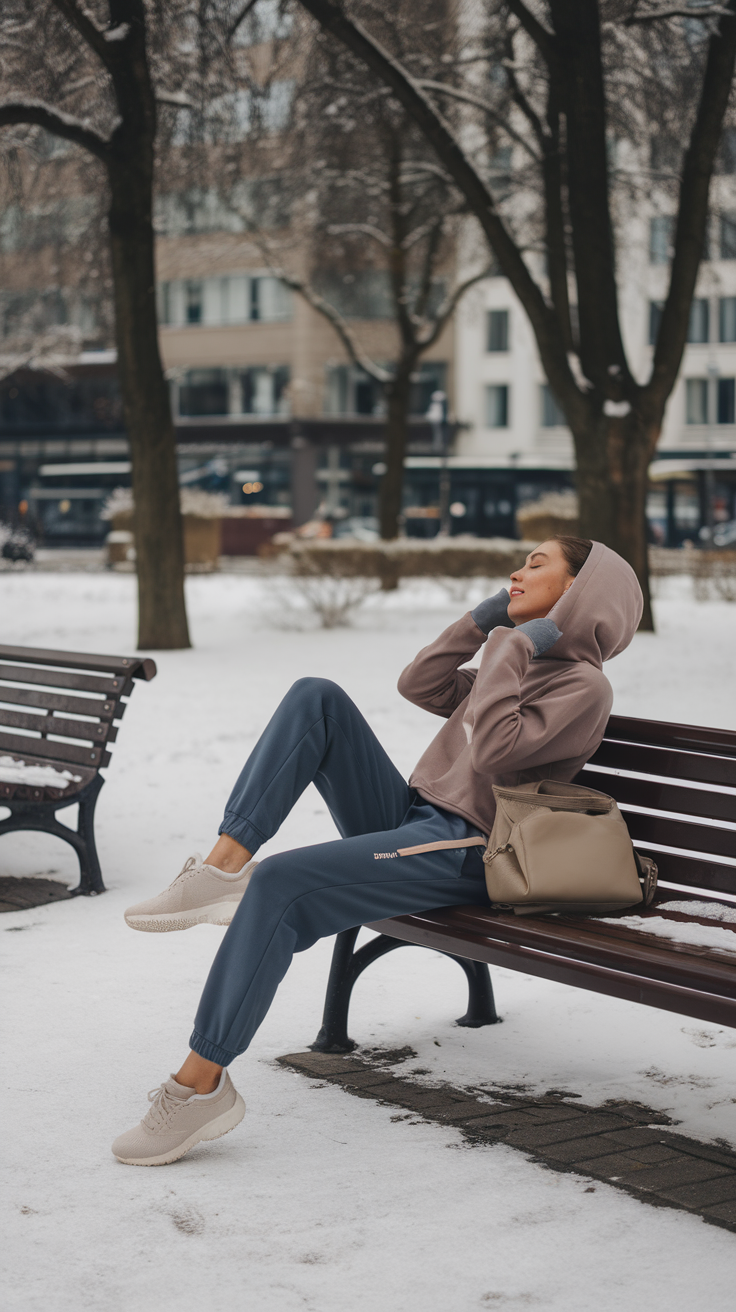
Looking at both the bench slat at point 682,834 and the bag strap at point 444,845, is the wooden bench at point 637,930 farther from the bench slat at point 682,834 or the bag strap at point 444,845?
the bag strap at point 444,845

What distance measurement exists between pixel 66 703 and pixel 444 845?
2655mm

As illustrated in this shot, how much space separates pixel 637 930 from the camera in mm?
3383

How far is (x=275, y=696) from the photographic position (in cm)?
1123

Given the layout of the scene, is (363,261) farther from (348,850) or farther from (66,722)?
(348,850)

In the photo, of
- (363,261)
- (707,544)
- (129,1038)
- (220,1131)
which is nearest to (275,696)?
(129,1038)

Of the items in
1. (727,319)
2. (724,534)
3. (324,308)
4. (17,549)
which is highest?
(727,319)

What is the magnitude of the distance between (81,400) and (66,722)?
199ft

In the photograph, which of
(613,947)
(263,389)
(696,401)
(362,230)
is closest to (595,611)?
(613,947)

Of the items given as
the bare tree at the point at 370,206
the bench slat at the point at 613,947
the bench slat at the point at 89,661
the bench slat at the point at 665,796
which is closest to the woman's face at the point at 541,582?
the bench slat at the point at 665,796

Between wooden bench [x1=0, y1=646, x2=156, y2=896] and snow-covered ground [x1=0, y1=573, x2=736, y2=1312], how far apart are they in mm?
320

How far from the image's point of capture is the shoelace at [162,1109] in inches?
125

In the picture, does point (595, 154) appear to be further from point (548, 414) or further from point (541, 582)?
point (548, 414)

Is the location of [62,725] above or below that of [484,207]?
below

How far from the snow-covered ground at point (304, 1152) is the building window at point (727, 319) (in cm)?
5604
